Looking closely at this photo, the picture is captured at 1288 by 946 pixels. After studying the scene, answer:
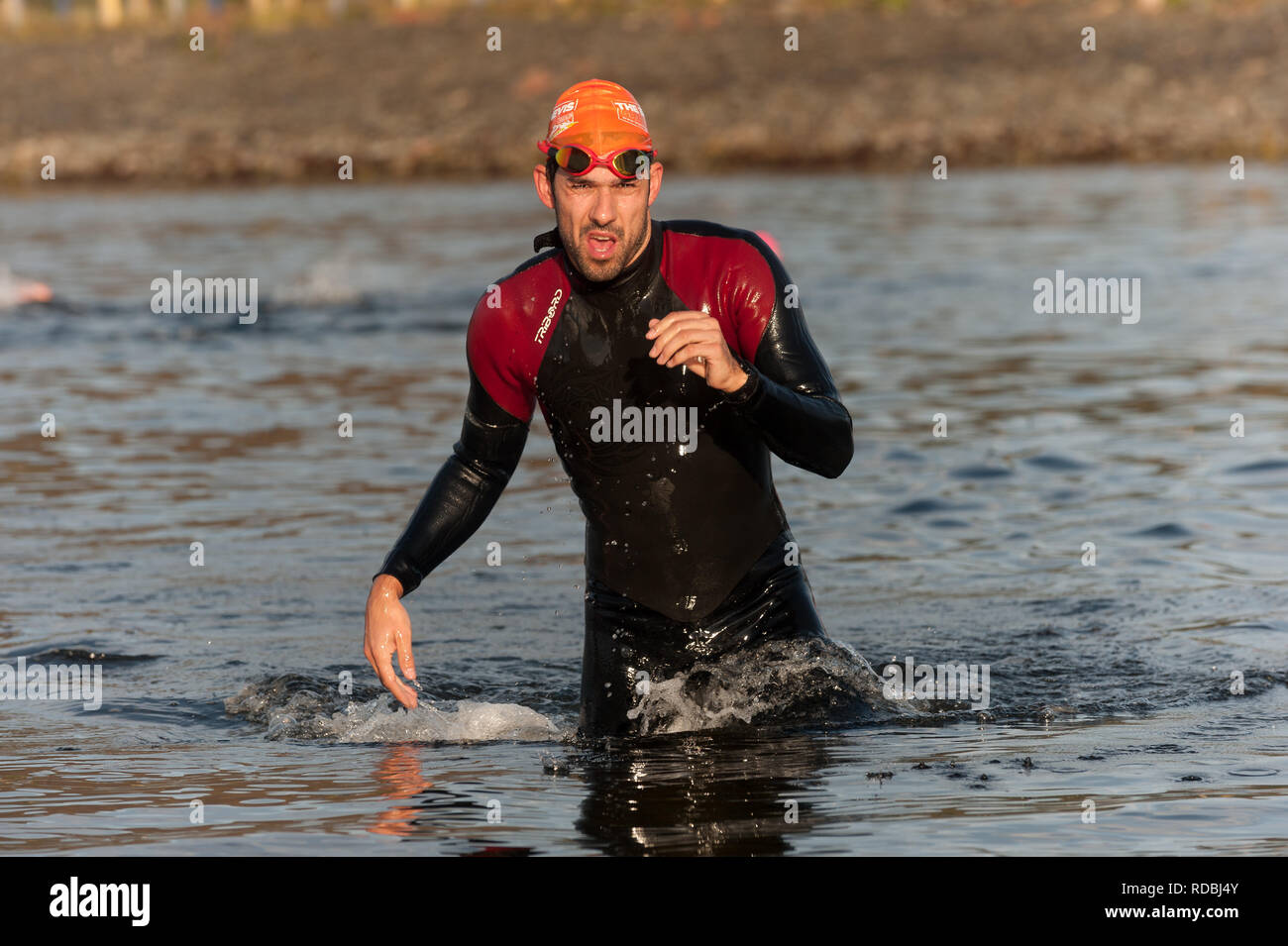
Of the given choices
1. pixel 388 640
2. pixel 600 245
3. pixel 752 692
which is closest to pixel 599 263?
pixel 600 245

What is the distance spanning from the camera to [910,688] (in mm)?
7453

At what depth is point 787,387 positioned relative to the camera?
19.9ft

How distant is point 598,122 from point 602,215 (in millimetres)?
308

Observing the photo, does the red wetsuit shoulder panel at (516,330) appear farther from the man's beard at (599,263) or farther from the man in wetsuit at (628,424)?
the man's beard at (599,263)

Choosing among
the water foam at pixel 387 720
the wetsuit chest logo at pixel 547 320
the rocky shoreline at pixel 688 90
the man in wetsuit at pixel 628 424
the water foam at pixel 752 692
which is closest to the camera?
the man in wetsuit at pixel 628 424

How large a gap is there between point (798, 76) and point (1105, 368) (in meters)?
31.7

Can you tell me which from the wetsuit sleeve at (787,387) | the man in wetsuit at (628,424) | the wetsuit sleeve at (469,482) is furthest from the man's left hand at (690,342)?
the wetsuit sleeve at (469,482)

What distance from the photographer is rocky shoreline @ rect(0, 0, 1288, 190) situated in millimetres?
41656

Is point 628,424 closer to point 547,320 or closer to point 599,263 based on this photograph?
point 547,320

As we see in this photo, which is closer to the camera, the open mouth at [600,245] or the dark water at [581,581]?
the dark water at [581,581]

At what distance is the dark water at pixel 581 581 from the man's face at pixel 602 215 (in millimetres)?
1524

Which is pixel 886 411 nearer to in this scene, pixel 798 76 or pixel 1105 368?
pixel 1105 368

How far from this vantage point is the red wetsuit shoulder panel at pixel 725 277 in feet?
20.6

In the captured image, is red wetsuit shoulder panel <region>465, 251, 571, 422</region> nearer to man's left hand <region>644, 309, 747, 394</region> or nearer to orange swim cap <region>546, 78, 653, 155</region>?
orange swim cap <region>546, 78, 653, 155</region>
